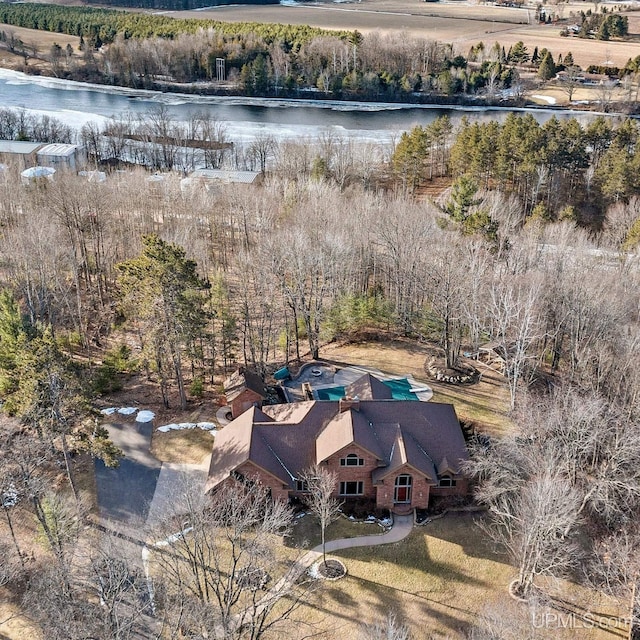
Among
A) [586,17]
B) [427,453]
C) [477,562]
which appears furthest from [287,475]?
[586,17]

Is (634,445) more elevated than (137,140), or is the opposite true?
(137,140)

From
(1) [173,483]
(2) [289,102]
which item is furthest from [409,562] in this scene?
(2) [289,102]

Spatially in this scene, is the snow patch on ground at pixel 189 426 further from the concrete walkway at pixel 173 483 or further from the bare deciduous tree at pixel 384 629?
the bare deciduous tree at pixel 384 629

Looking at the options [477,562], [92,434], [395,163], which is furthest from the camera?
[395,163]

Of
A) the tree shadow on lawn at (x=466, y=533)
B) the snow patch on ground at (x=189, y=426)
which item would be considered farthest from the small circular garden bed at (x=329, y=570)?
the snow patch on ground at (x=189, y=426)

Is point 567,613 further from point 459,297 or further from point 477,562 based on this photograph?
point 459,297

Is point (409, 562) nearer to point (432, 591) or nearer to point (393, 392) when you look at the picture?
point (432, 591)
